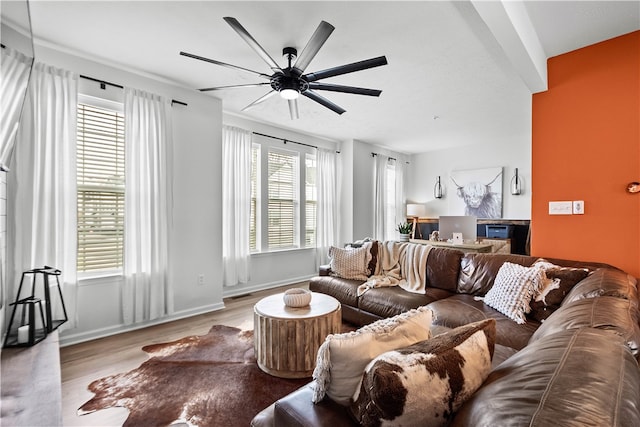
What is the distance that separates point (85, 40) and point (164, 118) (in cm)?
91

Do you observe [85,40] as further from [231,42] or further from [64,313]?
[64,313]

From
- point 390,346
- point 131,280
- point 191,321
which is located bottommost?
→ point 191,321

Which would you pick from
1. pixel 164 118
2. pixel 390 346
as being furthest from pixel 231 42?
pixel 390 346

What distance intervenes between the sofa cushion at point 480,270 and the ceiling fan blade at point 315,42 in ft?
7.83

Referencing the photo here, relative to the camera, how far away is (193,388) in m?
2.04

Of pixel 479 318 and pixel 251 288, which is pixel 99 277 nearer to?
pixel 251 288

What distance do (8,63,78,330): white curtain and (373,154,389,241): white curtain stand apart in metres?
5.02

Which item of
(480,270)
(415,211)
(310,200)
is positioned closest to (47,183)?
(310,200)

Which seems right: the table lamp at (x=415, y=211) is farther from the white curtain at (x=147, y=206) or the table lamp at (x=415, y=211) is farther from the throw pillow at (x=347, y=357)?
the throw pillow at (x=347, y=357)

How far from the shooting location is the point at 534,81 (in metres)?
2.68

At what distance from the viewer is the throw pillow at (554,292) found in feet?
6.85

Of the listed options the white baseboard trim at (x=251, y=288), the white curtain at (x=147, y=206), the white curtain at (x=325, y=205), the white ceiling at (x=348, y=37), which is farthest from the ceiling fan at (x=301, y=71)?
the white baseboard trim at (x=251, y=288)

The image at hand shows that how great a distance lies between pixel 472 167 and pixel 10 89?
23.1 feet

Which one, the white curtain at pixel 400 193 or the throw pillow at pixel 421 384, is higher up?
the white curtain at pixel 400 193
